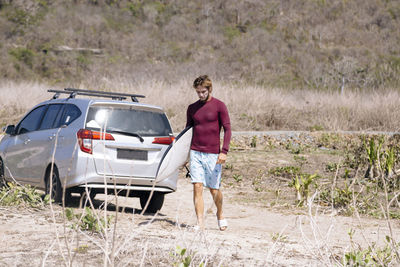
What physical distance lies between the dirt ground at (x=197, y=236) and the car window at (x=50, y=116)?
1232 millimetres

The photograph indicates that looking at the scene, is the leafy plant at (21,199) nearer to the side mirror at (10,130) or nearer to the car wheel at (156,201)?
the car wheel at (156,201)

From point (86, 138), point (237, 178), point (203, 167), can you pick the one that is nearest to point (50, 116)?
point (86, 138)

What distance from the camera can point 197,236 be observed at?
7012mm

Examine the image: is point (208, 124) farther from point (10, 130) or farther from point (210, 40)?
point (210, 40)

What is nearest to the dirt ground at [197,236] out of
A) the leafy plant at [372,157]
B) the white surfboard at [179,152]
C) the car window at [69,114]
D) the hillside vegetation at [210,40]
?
the white surfboard at [179,152]

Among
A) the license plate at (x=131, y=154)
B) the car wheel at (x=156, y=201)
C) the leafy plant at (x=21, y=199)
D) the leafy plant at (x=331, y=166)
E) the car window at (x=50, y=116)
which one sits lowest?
the leafy plant at (x=331, y=166)

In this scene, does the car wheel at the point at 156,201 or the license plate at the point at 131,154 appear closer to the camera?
the license plate at the point at 131,154

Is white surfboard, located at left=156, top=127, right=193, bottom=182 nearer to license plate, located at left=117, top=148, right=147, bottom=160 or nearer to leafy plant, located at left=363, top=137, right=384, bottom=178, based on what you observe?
license plate, located at left=117, top=148, right=147, bottom=160

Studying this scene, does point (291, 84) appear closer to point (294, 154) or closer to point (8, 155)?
point (294, 154)

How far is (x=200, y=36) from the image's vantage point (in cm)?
7081

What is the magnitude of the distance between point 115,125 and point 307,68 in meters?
58.0

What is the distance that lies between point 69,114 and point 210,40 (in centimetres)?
6180

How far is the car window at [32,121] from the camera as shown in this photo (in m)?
10.4

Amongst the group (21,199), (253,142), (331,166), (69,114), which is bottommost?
(253,142)
